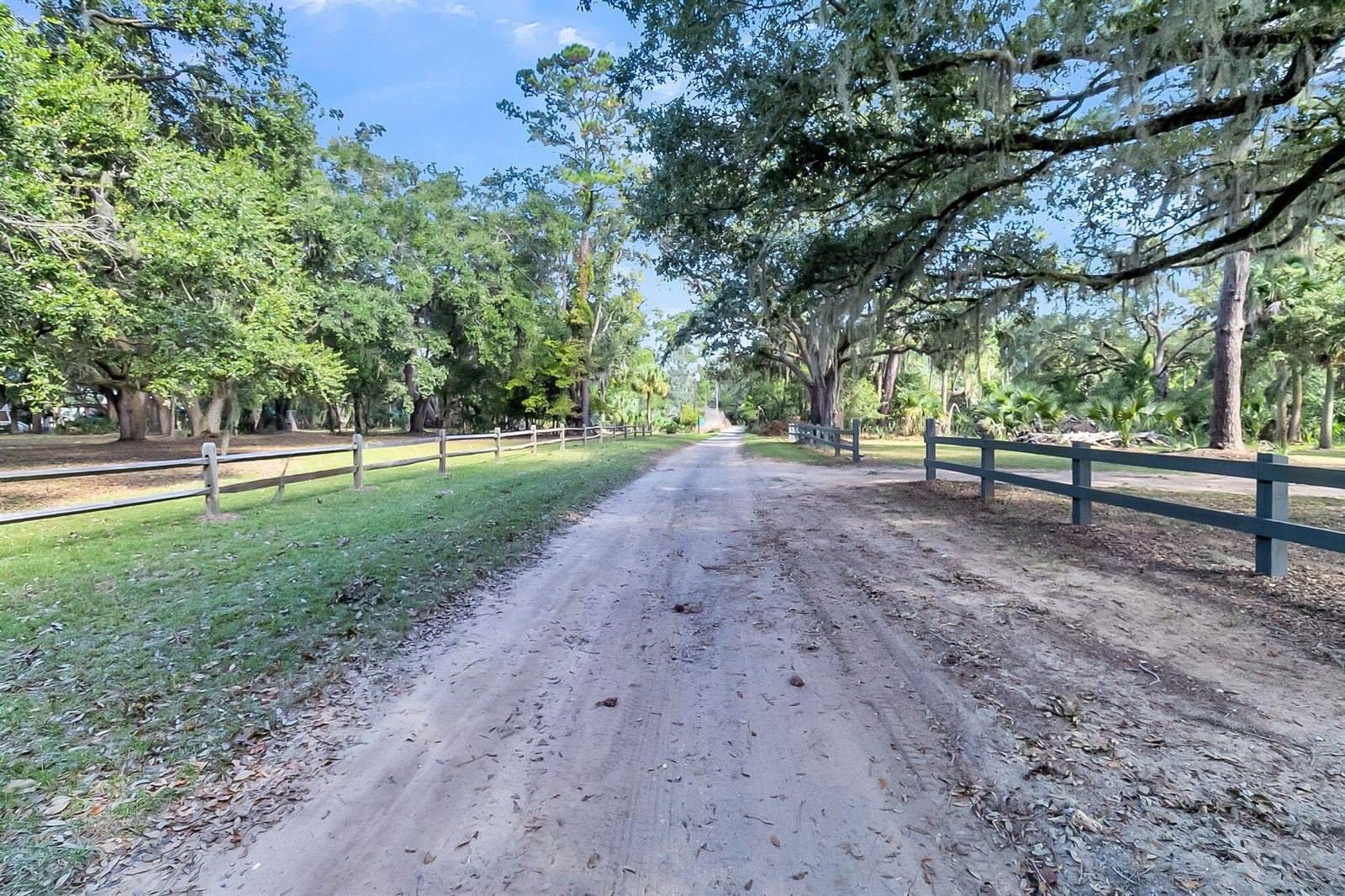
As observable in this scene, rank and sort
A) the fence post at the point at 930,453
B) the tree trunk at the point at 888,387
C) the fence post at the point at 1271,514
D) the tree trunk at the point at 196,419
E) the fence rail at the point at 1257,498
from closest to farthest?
the fence rail at the point at 1257,498
the fence post at the point at 1271,514
the fence post at the point at 930,453
the tree trunk at the point at 196,419
the tree trunk at the point at 888,387

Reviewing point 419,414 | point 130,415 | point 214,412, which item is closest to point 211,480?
point 214,412

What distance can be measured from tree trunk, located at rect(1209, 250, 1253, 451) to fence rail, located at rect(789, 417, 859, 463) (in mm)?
9299

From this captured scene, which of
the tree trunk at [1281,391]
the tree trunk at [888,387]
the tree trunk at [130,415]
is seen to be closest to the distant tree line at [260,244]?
the tree trunk at [130,415]

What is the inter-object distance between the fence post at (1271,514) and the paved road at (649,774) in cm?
336

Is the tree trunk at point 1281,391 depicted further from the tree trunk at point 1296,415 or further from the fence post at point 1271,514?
the fence post at point 1271,514

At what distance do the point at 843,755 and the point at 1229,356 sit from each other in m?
19.4

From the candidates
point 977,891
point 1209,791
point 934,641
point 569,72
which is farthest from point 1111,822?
point 569,72

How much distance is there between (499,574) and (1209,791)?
4820mm

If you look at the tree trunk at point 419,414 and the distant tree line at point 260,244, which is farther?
the tree trunk at point 419,414

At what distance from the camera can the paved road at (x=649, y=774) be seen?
2029 millimetres

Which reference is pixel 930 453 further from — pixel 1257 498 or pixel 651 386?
pixel 651 386

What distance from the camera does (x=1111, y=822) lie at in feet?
7.11

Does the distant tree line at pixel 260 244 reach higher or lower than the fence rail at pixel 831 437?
higher

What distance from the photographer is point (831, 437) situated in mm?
19984
